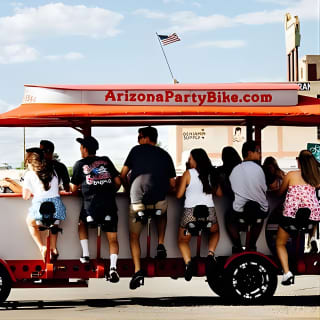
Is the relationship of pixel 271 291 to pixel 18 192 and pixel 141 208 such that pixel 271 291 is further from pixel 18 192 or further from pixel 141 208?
pixel 18 192

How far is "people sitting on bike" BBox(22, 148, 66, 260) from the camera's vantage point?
34.0ft

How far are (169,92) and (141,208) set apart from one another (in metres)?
1.42

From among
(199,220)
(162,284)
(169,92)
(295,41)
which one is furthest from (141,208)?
(295,41)

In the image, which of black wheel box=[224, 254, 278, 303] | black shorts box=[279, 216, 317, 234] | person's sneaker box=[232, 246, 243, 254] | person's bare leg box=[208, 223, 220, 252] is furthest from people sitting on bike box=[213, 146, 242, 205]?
black wheel box=[224, 254, 278, 303]

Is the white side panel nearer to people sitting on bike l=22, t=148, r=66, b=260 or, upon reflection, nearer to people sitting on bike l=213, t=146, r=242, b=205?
people sitting on bike l=22, t=148, r=66, b=260

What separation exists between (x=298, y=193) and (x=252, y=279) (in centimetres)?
117

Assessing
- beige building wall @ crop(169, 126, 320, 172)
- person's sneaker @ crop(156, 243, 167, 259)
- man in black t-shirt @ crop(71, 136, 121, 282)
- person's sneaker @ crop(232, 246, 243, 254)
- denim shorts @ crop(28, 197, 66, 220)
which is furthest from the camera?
beige building wall @ crop(169, 126, 320, 172)

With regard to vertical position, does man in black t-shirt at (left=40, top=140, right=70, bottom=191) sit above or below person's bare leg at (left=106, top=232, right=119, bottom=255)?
above

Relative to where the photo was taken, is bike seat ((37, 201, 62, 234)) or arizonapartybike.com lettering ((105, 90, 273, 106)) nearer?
bike seat ((37, 201, 62, 234))

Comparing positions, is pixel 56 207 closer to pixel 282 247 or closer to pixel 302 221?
pixel 282 247

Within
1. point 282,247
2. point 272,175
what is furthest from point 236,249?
point 272,175

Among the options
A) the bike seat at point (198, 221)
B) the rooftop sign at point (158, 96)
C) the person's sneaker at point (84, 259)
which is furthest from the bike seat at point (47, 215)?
the bike seat at point (198, 221)

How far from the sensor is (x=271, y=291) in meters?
10.4

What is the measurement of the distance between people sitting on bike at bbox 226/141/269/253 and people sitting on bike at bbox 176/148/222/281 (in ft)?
0.82
